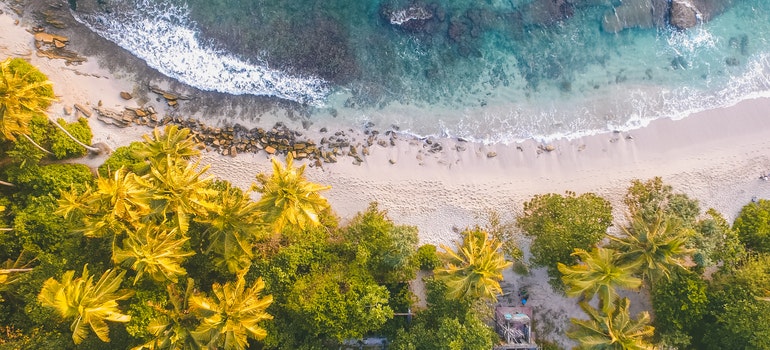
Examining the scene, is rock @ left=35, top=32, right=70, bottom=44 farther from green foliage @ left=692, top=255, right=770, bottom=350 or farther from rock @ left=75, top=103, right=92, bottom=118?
green foliage @ left=692, top=255, right=770, bottom=350

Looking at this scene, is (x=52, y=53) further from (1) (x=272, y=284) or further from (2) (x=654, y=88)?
(2) (x=654, y=88)

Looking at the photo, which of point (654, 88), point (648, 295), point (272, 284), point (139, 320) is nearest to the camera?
point (139, 320)

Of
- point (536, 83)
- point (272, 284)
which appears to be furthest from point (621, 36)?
point (272, 284)

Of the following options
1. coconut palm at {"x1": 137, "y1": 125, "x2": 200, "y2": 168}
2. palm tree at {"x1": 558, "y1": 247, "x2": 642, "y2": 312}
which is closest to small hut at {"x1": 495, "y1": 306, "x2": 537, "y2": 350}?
palm tree at {"x1": 558, "y1": 247, "x2": 642, "y2": 312}

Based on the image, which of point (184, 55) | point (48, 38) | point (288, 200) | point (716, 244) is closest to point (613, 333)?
point (716, 244)

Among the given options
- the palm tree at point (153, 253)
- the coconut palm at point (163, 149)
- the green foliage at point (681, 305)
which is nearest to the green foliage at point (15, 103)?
the coconut palm at point (163, 149)

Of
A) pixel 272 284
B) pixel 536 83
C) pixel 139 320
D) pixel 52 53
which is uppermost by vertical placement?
pixel 536 83

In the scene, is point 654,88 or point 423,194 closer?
point 423,194
